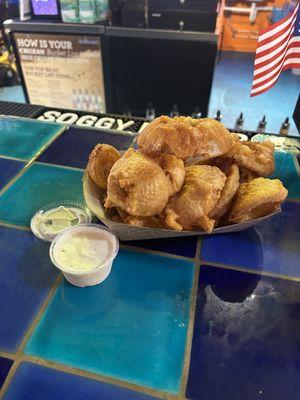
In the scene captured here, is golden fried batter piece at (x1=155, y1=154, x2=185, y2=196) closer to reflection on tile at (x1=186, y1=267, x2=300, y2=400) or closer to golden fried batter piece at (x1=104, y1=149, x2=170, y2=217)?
golden fried batter piece at (x1=104, y1=149, x2=170, y2=217)

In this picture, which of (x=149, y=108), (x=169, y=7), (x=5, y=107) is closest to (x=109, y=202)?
(x=5, y=107)

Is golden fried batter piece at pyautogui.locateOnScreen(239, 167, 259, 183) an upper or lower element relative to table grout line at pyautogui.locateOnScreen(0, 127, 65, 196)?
upper

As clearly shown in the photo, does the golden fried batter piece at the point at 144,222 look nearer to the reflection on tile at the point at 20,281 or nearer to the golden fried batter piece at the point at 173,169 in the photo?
the golden fried batter piece at the point at 173,169

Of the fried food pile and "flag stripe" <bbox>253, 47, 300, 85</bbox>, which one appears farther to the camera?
"flag stripe" <bbox>253, 47, 300, 85</bbox>

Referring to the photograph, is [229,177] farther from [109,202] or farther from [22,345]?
[22,345]

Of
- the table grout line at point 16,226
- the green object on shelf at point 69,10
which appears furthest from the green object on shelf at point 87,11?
the table grout line at point 16,226

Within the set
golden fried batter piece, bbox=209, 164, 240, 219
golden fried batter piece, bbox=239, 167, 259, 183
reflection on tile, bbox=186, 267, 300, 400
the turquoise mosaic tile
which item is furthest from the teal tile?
the turquoise mosaic tile
